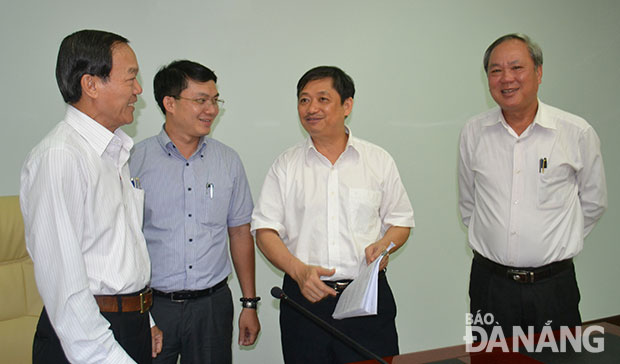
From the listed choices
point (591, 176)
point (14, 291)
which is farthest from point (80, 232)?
point (591, 176)

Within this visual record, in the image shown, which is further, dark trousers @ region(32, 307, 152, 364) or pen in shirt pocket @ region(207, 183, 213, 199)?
pen in shirt pocket @ region(207, 183, 213, 199)

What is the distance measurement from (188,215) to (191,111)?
1.53 ft

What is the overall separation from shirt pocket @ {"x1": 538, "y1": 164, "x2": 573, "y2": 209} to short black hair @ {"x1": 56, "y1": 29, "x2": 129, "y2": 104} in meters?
1.85

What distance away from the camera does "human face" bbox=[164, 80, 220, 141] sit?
2127 millimetres

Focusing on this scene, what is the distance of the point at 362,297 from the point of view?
5.05ft

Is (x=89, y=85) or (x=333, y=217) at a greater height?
(x=89, y=85)

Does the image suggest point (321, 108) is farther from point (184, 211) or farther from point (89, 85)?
point (89, 85)

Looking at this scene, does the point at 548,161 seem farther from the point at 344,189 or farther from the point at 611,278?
the point at 611,278

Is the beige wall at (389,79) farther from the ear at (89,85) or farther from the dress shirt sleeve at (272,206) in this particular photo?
the ear at (89,85)

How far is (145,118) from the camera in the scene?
8.63ft

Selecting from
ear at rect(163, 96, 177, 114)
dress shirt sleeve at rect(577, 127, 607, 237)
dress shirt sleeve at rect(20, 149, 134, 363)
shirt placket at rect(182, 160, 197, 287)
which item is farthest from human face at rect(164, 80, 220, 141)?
dress shirt sleeve at rect(577, 127, 607, 237)

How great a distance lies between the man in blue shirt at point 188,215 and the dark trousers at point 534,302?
4.05ft

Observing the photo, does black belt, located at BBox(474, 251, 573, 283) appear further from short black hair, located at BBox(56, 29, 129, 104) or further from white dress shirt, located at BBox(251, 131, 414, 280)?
short black hair, located at BBox(56, 29, 129, 104)

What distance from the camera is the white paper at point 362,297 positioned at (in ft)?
4.95
